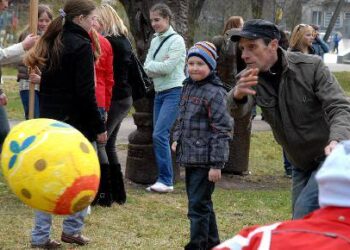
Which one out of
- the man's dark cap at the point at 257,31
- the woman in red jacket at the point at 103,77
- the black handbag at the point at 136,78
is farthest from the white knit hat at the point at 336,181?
the black handbag at the point at 136,78

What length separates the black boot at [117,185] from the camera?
7742mm

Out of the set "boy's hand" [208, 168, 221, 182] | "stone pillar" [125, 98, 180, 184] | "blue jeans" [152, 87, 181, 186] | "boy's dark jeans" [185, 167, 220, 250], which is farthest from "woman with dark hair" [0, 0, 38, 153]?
"stone pillar" [125, 98, 180, 184]

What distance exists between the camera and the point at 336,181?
8.55 feet

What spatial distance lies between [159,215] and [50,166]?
10.5 feet

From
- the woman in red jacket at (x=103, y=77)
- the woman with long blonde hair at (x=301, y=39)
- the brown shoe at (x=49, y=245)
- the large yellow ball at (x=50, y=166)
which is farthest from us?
the woman with long blonde hair at (x=301, y=39)

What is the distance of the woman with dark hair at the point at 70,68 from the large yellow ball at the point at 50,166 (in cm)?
115

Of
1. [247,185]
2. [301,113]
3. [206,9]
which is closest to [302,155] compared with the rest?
[301,113]

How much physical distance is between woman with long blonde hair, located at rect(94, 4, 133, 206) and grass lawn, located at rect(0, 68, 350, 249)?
19cm

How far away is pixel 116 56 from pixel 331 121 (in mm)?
3315

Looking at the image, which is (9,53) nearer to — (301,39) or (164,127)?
(164,127)

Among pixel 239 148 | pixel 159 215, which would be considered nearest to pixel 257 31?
pixel 159 215

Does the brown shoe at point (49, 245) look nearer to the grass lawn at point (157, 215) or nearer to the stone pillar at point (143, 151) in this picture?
the grass lawn at point (157, 215)

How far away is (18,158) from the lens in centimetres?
448

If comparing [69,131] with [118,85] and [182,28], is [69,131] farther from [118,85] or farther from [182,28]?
[182,28]
